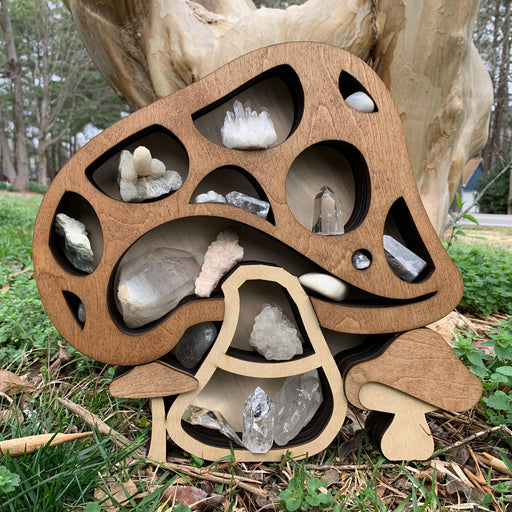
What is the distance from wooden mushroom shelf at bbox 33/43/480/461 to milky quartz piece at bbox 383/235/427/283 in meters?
0.03

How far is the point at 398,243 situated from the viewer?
122cm

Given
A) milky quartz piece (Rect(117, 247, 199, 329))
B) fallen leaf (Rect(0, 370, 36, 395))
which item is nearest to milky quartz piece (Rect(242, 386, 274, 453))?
milky quartz piece (Rect(117, 247, 199, 329))

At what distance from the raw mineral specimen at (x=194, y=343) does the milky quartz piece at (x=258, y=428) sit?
0.73 feet

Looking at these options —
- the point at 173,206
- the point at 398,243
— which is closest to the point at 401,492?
the point at 398,243

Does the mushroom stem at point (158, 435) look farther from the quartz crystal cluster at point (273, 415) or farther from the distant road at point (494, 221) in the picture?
the distant road at point (494, 221)

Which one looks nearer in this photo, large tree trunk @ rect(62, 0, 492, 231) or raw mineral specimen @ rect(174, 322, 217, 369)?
raw mineral specimen @ rect(174, 322, 217, 369)

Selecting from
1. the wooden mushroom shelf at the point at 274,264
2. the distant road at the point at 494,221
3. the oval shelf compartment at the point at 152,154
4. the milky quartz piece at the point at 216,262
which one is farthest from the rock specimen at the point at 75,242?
the distant road at the point at 494,221

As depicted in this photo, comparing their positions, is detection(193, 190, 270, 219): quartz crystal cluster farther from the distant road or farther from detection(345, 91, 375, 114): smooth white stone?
the distant road

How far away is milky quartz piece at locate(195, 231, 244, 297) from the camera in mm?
1178

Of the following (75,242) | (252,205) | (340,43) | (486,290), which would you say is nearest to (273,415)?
(252,205)

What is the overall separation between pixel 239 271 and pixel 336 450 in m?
0.65

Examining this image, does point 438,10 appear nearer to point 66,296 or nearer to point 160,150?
point 160,150

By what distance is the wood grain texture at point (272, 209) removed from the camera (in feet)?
3.70

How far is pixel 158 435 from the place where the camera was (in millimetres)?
1137
